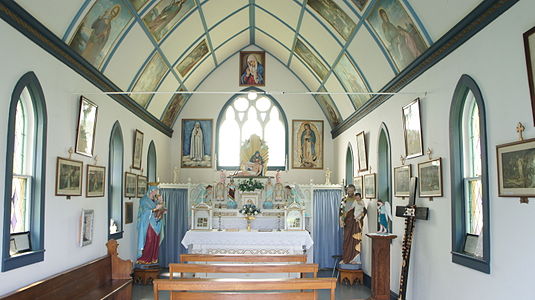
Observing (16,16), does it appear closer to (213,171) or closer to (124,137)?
(124,137)

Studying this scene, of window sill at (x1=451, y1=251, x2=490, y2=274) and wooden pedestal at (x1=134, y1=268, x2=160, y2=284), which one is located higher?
window sill at (x1=451, y1=251, x2=490, y2=274)

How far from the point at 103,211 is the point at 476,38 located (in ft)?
25.2

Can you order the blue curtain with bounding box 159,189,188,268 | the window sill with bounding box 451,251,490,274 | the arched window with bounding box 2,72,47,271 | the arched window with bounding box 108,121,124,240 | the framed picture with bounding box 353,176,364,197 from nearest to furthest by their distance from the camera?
the window sill with bounding box 451,251,490,274, the arched window with bounding box 2,72,47,271, the arched window with bounding box 108,121,124,240, the framed picture with bounding box 353,176,364,197, the blue curtain with bounding box 159,189,188,268

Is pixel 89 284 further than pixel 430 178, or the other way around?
pixel 89 284

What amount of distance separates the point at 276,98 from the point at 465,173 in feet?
35.5

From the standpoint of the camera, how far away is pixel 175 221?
1560cm

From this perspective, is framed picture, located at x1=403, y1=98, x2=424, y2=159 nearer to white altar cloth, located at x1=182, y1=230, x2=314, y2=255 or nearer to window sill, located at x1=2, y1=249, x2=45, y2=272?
white altar cloth, located at x1=182, y1=230, x2=314, y2=255

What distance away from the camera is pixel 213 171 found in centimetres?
1745

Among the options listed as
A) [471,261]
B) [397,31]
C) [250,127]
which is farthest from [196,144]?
[471,261]

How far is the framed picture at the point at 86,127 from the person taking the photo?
8.83 meters

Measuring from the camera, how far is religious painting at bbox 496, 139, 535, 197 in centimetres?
545

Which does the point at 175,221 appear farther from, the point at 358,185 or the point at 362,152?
the point at 362,152

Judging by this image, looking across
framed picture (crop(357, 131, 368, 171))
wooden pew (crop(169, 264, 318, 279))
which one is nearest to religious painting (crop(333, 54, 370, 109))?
framed picture (crop(357, 131, 368, 171))

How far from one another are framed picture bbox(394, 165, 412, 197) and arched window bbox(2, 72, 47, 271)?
6490mm
